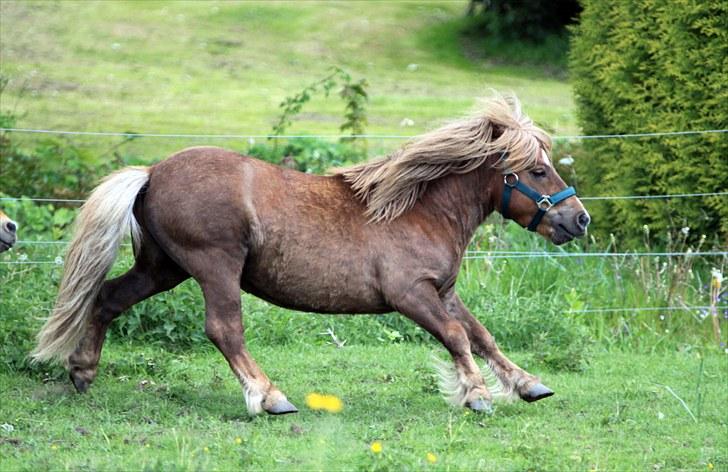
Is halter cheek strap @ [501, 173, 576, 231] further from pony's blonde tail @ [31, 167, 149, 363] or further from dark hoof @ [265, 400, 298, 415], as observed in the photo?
pony's blonde tail @ [31, 167, 149, 363]

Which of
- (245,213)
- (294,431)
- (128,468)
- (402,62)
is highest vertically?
(245,213)

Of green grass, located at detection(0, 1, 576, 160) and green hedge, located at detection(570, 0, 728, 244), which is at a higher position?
green hedge, located at detection(570, 0, 728, 244)

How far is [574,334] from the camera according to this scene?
7852 millimetres

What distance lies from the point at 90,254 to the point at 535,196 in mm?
2446

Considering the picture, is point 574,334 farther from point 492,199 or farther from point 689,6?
point 689,6

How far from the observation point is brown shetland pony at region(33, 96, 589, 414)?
5660 millimetres

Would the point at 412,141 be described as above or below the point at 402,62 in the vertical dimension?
above

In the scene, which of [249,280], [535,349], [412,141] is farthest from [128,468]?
[535,349]

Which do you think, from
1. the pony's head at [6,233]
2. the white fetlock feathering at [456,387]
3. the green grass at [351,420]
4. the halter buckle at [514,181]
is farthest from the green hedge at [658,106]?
the pony's head at [6,233]

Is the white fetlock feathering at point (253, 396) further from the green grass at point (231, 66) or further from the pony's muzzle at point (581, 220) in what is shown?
the green grass at point (231, 66)

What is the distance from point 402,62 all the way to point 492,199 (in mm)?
17341

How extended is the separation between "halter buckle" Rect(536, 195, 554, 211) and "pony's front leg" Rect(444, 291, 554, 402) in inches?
27.8

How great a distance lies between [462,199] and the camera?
20.4 ft

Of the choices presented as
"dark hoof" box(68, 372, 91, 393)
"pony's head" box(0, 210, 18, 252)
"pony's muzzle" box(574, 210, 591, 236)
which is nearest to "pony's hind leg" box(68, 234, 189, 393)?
"dark hoof" box(68, 372, 91, 393)
